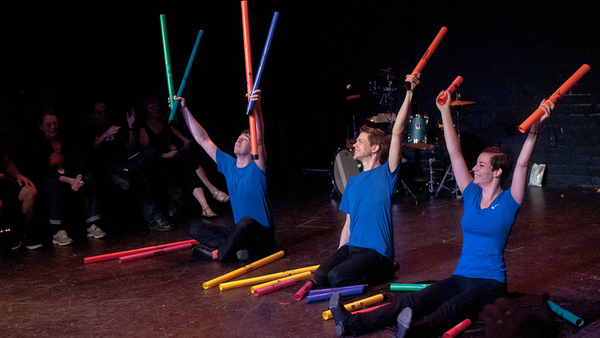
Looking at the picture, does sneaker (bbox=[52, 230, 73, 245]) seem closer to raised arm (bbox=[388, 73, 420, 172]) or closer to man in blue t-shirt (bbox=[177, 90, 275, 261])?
man in blue t-shirt (bbox=[177, 90, 275, 261])

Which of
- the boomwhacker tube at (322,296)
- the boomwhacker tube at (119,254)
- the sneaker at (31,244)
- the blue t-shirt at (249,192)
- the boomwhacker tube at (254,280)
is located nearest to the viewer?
the boomwhacker tube at (322,296)

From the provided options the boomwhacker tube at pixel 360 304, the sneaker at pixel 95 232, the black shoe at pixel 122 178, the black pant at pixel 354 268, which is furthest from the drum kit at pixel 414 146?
the boomwhacker tube at pixel 360 304

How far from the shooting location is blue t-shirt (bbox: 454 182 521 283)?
3.43 m

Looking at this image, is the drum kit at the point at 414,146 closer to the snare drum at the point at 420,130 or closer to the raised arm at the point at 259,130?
the snare drum at the point at 420,130

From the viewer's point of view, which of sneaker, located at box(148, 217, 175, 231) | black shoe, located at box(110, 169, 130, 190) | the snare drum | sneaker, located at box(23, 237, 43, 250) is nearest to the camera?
sneaker, located at box(23, 237, 43, 250)

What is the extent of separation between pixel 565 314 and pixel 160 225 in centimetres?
429

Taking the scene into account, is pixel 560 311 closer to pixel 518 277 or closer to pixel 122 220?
pixel 518 277

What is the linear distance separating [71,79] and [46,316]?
4133 mm

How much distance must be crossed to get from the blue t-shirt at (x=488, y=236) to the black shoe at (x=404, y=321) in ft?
1.79

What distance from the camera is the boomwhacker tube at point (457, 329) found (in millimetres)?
3268

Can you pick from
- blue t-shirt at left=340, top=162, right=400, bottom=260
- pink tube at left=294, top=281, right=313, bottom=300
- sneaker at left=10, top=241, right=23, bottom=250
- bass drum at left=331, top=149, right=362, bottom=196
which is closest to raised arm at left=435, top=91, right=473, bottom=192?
blue t-shirt at left=340, top=162, right=400, bottom=260

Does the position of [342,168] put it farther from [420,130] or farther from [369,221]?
[369,221]

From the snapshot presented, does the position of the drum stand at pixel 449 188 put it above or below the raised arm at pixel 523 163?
below

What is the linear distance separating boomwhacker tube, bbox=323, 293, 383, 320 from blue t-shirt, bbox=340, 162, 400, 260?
41 centimetres
